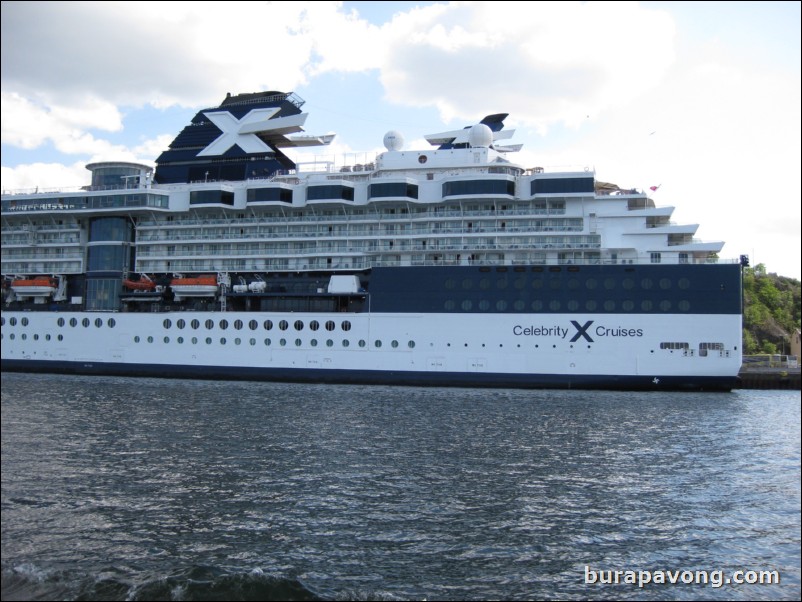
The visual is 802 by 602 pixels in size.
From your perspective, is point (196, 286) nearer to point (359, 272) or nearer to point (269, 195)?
point (269, 195)

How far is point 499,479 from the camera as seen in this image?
14.0m

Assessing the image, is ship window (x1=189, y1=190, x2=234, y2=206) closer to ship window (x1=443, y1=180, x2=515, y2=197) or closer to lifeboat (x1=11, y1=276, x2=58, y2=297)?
lifeboat (x1=11, y1=276, x2=58, y2=297)

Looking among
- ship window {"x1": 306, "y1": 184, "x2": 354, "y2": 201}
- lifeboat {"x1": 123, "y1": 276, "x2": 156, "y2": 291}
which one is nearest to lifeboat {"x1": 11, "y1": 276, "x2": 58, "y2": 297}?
lifeboat {"x1": 123, "y1": 276, "x2": 156, "y2": 291}

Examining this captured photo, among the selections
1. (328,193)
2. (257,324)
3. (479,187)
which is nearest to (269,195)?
(328,193)

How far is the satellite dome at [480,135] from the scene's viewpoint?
37.8 metres

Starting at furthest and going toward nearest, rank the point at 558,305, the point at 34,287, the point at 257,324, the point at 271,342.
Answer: the point at 34,287 → the point at 257,324 → the point at 271,342 → the point at 558,305

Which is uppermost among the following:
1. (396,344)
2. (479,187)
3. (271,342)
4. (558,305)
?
(479,187)

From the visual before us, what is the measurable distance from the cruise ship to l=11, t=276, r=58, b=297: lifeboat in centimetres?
13

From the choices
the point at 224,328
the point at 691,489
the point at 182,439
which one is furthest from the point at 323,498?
the point at 224,328

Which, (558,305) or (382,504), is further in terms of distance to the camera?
(558,305)

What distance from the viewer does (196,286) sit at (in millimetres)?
37875

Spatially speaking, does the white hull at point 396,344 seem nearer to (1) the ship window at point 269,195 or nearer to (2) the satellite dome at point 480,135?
(1) the ship window at point 269,195

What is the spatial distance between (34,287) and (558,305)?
31.3 metres

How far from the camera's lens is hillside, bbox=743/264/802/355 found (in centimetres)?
6159
